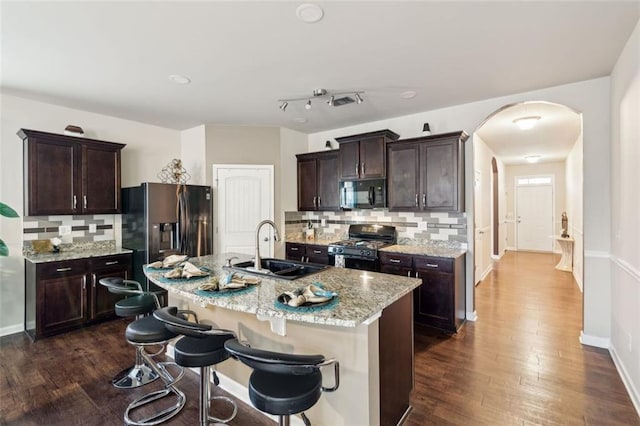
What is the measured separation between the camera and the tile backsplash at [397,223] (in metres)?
4.04

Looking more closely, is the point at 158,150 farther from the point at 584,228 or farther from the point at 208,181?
the point at 584,228

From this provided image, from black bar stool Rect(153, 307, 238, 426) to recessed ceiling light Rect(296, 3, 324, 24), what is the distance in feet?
6.73

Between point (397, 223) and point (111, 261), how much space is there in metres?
3.92

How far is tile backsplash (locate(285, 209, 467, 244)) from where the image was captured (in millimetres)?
4035

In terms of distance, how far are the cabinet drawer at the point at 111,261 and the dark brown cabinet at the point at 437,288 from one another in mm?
3514

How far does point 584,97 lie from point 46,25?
4.86 metres

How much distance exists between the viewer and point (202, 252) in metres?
4.47

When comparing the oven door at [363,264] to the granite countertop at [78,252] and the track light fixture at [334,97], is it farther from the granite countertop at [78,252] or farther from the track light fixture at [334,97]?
the granite countertop at [78,252]

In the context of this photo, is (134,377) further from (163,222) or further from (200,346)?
(163,222)

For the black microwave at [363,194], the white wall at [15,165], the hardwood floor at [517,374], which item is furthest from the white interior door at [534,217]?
the white wall at [15,165]

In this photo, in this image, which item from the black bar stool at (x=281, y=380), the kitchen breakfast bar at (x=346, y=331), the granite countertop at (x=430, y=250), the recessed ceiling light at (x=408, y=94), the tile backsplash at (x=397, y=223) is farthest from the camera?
the tile backsplash at (x=397, y=223)

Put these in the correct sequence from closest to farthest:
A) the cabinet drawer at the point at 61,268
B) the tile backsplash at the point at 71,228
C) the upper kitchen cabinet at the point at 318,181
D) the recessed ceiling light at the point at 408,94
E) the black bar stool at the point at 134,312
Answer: the black bar stool at the point at 134,312, the cabinet drawer at the point at 61,268, the recessed ceiling light at the point at 408,94, the tile backsplash at the point at 71,228, the upper kitchen cabinet at the point at 318,181

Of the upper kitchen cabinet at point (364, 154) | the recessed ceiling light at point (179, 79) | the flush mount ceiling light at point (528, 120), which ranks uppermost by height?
the recessed ceiling light at point (179, 79)

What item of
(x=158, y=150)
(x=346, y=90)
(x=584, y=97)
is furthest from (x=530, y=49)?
(x=158, y=150)
